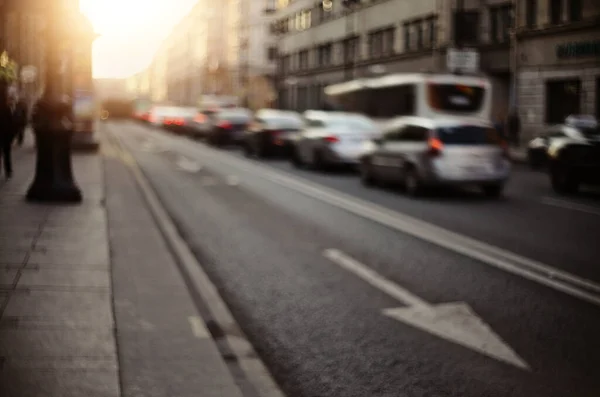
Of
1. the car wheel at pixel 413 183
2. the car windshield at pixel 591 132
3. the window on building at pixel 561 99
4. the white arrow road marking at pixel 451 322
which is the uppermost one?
the window on building at pixel 561 99

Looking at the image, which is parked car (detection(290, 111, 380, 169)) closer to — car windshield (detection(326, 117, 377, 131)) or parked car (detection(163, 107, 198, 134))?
car windshield (detection(326, 117, 377, 131))

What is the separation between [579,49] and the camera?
3556cm

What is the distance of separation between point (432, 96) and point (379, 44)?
79.2 feet

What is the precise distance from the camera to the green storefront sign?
34.7 m

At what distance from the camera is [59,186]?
566 inches

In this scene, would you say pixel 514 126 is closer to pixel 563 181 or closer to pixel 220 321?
pixel 563 181

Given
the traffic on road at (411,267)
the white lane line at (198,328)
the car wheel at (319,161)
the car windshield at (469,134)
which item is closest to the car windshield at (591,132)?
the traffic on road at (411,267)

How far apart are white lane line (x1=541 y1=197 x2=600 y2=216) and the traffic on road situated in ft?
0.12

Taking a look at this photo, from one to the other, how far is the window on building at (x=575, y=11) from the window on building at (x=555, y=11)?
865 millimetres

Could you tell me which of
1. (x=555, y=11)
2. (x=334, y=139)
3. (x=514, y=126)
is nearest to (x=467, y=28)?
(x=555, y=11)

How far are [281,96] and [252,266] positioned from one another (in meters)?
72.5

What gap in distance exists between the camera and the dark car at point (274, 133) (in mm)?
30859

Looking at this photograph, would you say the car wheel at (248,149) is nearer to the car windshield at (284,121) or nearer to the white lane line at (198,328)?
the car windshield at (284,121)

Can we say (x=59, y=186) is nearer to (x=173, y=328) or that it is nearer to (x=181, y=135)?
(x=173, y=328)
